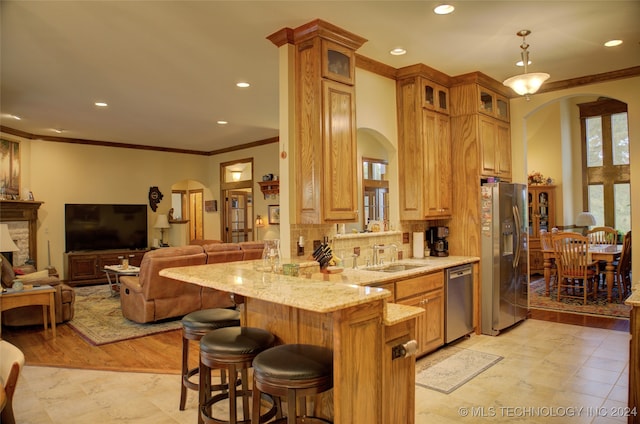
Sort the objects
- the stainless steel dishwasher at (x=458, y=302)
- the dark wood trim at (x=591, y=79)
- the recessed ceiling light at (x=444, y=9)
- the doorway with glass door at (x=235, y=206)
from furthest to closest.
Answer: the doorway with glass door at (x=235, y=206) < the dark wood trim at (x=591, y=79) < the stainless steel dishwasher at (x=458, y=302) < the recessed ceiling light at (x=444, y=9)

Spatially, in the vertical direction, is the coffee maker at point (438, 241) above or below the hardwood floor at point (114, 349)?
above

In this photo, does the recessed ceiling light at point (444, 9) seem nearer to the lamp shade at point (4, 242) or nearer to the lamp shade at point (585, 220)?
the lamp shade at point (4, 242)

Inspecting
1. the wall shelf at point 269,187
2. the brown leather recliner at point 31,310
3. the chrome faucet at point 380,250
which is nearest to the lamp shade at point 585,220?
the chrome faucet at point 380,250

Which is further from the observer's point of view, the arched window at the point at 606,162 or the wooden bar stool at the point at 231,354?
the arched window at the point at 606,162

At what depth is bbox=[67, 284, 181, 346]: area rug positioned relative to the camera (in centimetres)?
482

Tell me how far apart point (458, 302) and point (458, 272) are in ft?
1.02

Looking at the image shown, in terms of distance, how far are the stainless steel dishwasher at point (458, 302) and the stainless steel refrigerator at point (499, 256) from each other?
0.66 feet

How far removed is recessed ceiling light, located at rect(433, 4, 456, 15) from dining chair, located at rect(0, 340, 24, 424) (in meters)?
3.40

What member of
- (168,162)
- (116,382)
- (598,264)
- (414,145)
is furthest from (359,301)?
(168,162)

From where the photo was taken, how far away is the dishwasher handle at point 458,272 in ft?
13.9

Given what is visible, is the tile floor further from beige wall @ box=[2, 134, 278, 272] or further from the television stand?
beige wall @ box=[2, 134, 278, 272]

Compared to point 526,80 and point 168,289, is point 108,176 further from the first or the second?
point 526,80

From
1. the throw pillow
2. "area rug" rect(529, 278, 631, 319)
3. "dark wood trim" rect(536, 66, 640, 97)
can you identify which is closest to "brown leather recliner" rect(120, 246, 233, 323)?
the throw pillow

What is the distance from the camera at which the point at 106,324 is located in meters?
5.36
